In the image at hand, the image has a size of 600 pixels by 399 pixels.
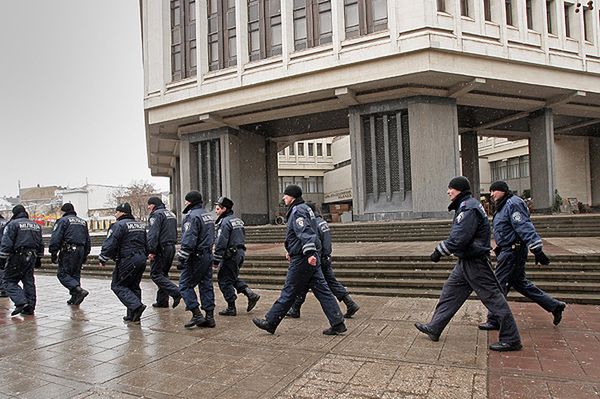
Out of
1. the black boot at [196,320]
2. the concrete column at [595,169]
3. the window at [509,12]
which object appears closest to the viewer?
the black boot at [196,320]

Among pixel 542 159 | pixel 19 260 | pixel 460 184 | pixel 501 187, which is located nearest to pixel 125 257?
pixel 19 260

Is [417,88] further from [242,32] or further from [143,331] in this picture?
[143,331]

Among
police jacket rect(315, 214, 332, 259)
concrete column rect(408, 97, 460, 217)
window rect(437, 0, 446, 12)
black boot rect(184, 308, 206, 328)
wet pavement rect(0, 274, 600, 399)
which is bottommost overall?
wet pavement rect(0, 274, 600, 399)

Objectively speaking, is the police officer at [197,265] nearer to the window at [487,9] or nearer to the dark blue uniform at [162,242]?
the dark blue uniform at [162,242]

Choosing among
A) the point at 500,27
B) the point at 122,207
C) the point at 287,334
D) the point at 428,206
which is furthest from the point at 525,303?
the point at 500,27

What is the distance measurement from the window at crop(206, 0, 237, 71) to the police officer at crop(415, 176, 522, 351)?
2246cm

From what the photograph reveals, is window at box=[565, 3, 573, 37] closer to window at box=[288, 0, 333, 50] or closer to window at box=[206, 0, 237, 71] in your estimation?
window at box=[288, 0, 333, 50]

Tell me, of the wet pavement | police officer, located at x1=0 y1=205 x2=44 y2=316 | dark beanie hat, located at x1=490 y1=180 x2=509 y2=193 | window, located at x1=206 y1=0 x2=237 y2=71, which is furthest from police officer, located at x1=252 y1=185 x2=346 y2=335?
window, located at x1=206 y1=0 x2=237 y2=71

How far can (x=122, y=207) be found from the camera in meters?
7.52

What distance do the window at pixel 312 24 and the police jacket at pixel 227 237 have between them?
58.0 feet

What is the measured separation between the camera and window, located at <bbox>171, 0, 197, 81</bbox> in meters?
27.1

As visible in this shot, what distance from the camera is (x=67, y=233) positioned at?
28.7 ft

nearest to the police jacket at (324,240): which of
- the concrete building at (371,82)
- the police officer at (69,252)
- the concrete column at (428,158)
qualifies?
the police officer at (69,252)

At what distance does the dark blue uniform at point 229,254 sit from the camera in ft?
23.6
